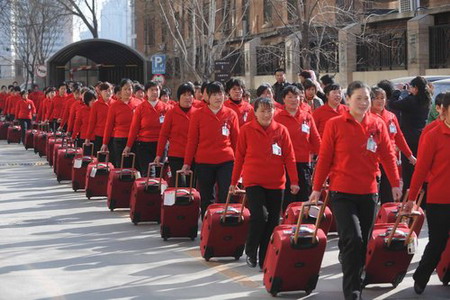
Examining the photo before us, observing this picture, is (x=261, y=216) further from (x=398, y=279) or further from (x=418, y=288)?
(x=418, y=288)

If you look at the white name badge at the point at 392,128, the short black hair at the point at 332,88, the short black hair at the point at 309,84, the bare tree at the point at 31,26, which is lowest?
the white name badge at the point at 392,128

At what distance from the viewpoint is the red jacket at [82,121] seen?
20.4 meters

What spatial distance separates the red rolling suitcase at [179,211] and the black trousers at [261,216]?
204cm

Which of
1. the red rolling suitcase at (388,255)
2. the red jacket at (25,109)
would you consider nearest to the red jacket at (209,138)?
the red rolling suitcase at (388,255)

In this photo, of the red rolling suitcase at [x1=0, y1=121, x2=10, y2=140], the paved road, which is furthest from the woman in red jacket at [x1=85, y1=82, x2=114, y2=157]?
the red rolling suitcase at [x1=0, y1=121, x2=10, y2=140]

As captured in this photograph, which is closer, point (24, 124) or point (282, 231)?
point (282, 231)

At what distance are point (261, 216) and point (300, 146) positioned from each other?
6.42 feet

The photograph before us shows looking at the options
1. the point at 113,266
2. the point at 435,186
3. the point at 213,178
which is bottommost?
the point at 113,266

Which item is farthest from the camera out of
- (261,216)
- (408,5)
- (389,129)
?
(408,5)

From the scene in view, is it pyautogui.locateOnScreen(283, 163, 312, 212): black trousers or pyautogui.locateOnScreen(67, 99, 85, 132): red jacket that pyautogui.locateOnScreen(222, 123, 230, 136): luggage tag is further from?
pyautogui.locateOnScreen(67, 99, 85, 132): red jacket

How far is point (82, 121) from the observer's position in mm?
20547

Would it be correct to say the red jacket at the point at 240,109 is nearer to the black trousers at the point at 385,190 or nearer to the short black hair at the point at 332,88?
the short black hair at the point at 332,88

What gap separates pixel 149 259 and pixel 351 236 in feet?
11.5

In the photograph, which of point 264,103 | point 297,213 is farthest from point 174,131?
point 264,103
